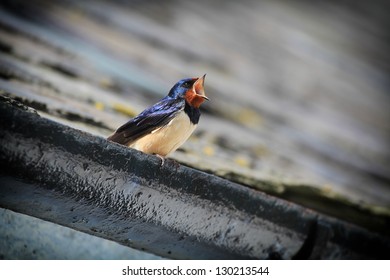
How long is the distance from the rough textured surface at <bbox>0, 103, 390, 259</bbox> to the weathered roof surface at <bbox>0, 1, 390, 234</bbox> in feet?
0.74

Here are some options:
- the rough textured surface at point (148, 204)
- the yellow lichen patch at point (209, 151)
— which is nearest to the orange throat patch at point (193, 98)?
the rough textured surface at point (148, 204)

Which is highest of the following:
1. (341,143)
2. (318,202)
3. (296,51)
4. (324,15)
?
(324,15)

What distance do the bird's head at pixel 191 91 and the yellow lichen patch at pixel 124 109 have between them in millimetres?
365

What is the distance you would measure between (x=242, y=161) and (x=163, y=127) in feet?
1.65

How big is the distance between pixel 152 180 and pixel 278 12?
280 cm

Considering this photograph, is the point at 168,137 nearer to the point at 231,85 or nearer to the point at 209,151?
the point at 209,151

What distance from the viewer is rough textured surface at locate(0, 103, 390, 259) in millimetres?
762

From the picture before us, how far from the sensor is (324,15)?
12.1 feet

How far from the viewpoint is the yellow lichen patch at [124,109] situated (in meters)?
1.32

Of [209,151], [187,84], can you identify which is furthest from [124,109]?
[187,84]

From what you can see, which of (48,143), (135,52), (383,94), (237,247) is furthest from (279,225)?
(383,94)

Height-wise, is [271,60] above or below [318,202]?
above

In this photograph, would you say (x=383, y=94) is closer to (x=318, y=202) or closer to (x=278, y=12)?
(x=278, y=12)

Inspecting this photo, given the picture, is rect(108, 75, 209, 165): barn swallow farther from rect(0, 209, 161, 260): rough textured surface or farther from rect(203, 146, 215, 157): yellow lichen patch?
rect(203, 146, 215, 157): yellow lichen patch
